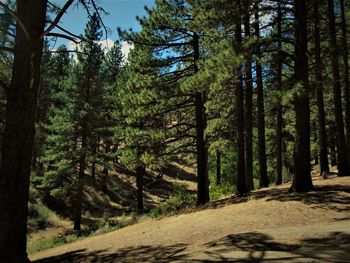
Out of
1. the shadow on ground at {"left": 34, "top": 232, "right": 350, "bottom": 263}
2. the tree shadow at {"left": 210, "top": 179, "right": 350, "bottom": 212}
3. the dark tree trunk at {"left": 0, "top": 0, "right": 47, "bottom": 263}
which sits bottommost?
the shadow on ground at {"left": 34, "top": 232, "right": 350, "bottom": 263}

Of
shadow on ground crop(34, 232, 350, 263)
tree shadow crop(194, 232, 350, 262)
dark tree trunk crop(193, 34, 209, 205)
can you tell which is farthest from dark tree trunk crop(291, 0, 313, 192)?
Answer: tree shadow crop(194, 232, 350, 262)

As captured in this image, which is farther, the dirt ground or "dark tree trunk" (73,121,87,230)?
"dark tree trunk" (73,121,87,230)

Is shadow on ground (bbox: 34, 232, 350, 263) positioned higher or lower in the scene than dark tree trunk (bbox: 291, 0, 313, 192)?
lower

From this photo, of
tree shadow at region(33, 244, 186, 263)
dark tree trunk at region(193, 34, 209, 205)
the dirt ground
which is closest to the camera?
the dirt ground

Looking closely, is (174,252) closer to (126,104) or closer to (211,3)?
(211,3)

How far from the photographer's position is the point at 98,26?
748 cm

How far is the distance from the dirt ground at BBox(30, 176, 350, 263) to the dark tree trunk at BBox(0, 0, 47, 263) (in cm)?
255

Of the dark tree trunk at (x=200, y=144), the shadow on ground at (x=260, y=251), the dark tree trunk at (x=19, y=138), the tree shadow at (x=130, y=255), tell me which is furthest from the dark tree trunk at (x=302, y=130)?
the dark tree trunk at (x=19, y=138)

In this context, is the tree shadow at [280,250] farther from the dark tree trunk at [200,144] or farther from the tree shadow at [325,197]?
the dark tree trunk at [200,144]

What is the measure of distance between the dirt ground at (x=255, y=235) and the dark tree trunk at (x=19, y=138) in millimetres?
2548

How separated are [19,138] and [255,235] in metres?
4.61

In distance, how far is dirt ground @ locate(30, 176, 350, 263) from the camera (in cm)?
609

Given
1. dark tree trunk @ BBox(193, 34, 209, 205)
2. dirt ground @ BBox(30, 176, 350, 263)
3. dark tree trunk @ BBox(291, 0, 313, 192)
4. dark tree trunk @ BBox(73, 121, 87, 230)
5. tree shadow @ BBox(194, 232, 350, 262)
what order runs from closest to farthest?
1. tree shadow @ BBox(194, 232, 350, 262)
2. dirt ground @ BBox(30, 176, 350, 263)
3. dark tree trunk @ BBox(291, 0, 313, 192)
4. dark tree trunk @ BBox(193, 34, 209, 205)
5. dark tree trunk @ BBox(73, 121, 87, 230)

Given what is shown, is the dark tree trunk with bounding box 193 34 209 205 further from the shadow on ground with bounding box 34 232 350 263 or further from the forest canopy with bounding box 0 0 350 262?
the shadow on ground with bounding box 34 232 350 263
